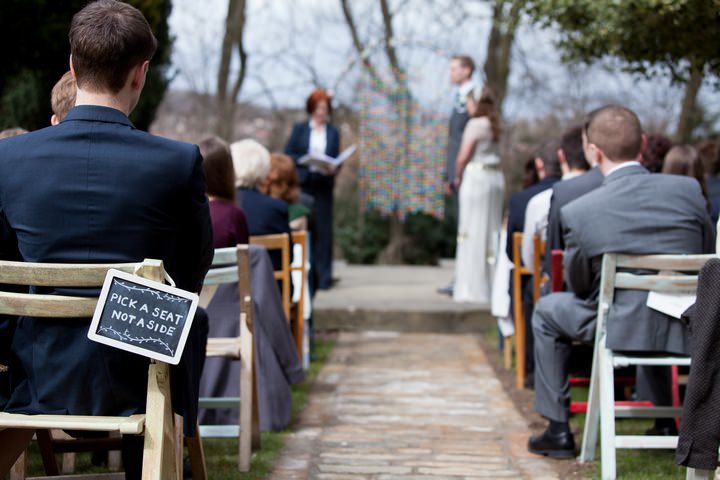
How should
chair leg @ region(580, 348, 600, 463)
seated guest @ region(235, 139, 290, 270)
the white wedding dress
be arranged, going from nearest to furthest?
chair leg @ region(580, 348, 600, 463) → seated guest @ region(235, 139, 290, 270) → the white wedding dress

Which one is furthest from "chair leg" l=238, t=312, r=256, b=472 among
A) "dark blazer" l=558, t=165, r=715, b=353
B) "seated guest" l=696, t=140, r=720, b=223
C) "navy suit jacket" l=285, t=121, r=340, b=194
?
"navy suit jacket" l=285, t=121, r=340, b=194

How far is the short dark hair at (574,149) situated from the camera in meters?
5.56

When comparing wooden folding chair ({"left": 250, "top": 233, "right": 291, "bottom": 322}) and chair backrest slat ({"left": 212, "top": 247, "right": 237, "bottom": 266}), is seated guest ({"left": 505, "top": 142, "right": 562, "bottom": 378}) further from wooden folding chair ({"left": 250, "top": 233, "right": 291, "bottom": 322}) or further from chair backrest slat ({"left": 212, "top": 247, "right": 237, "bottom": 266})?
chair backrest slat ({"left": 212, "top": 247, "right": 237, "bottom": 266})

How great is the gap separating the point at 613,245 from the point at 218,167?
5.61ft

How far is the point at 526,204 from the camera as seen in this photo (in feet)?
20.3

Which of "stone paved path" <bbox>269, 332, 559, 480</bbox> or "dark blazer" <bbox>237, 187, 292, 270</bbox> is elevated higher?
"dark blazer" <bbox>237, 187, 292, 270</bbox>

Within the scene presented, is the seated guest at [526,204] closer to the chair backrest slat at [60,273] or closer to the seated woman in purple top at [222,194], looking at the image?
the seated woman in purple top at [222,194]

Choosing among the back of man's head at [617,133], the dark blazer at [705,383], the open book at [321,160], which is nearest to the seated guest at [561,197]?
the back of man's head at [617,133]

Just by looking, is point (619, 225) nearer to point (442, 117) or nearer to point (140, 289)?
point (140, 289)

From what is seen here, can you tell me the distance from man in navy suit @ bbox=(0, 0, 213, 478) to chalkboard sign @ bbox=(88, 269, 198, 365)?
0.43ft

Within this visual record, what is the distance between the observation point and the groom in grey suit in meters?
4.02

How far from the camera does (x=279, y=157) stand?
21.7 ft

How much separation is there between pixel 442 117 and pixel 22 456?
9.30m

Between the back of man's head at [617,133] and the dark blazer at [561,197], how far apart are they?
2.07 ft
